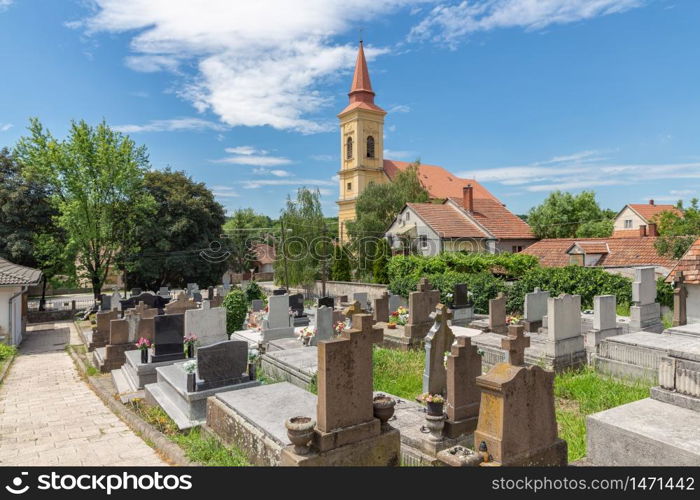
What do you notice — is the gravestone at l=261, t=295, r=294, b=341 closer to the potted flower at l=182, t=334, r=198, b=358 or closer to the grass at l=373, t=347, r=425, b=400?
the potted flower at l=182, t=334, r=198, b=358

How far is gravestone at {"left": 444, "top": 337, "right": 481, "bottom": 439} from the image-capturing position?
561 centimetres

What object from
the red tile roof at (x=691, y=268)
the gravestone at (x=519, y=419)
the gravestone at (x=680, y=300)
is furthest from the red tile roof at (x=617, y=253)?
the gravestone at (x=519, y=419)

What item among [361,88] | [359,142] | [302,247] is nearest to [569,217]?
[359,142]

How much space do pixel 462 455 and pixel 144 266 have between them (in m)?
28.5

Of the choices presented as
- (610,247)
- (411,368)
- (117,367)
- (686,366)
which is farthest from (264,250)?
(686,366)

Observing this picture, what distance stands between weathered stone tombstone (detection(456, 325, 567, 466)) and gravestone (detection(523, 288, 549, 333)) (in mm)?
9473

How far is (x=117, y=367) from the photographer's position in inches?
482

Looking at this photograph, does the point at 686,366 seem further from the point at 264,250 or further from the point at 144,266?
the point at 264,250

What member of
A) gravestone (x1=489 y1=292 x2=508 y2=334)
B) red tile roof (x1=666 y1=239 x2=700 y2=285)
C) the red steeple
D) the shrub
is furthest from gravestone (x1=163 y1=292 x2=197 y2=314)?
the red steeple

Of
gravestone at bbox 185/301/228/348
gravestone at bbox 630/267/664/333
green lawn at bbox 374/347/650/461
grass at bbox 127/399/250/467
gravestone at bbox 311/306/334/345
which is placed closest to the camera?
grass at bbox 127/399/250/467

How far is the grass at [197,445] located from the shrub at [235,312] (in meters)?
6.90

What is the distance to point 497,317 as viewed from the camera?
1342 cm

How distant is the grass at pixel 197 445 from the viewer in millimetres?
5215
